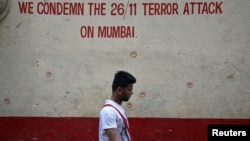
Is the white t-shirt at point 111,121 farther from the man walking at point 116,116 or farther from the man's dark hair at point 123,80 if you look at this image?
the man's dark hair at point 123,80

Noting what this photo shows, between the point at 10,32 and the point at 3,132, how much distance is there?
1.45 meters

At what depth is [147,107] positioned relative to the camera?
24.8ft

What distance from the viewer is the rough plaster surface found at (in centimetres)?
748

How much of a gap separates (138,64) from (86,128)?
117cm

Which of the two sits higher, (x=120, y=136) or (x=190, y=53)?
(x=190, y=53)

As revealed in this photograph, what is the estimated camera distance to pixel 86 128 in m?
7.58

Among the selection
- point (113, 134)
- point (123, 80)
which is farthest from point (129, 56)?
point (113, 134)

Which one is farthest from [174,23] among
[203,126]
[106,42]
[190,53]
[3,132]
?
[3,132]

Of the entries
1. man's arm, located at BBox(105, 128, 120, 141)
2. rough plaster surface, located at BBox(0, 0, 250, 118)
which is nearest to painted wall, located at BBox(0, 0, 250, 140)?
rough plaster surface, located at BBox(0, 0, 250, 118)

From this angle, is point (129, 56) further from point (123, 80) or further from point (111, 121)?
point (111, 121)

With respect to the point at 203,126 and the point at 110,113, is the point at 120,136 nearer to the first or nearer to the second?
the point at 110,113

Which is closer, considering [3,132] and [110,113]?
[110,113]

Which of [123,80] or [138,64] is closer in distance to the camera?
[123,80]

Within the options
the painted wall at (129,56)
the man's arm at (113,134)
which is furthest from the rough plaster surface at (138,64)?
the man's arm at (113,134)
